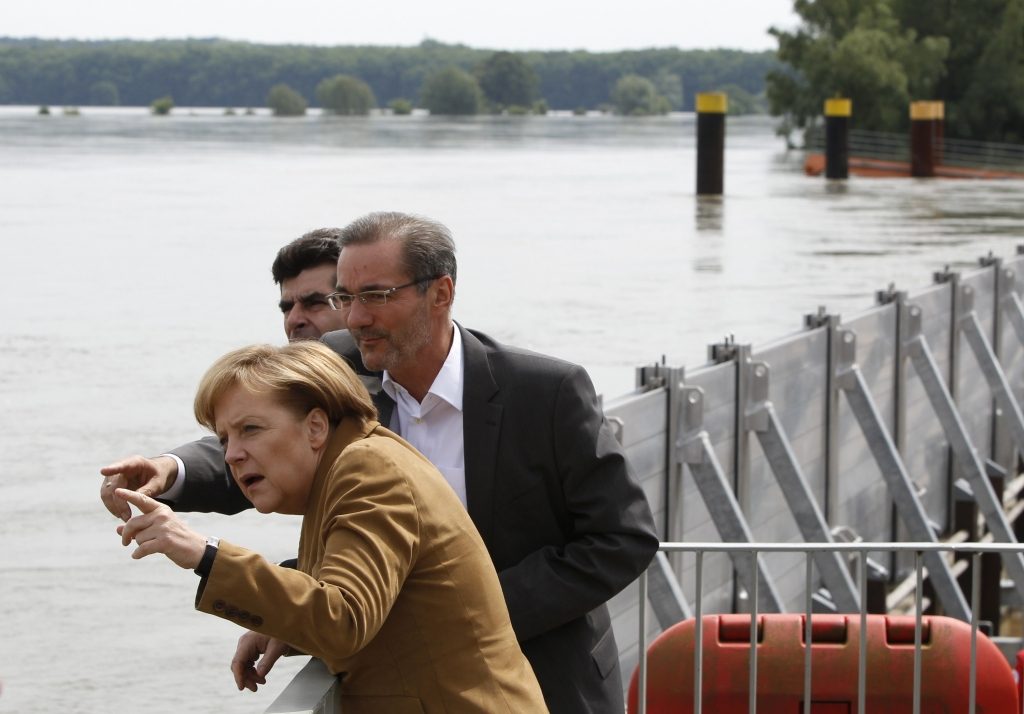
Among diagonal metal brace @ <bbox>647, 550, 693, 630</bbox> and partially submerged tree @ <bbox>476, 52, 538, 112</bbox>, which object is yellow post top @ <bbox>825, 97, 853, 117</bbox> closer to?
diagonal metal brace @ <bbox>647, 550, 693, 630</bbox>

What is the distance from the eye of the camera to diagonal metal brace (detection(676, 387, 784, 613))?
A: 7906 millimetres

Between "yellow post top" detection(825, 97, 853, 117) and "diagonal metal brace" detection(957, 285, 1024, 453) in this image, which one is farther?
"yellow post top" detection(825, 97, 853, 117)

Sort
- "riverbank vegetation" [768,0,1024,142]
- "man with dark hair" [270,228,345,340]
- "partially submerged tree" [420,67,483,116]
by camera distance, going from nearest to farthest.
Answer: "man with dark hair" [270,228,345,340]
"riverbank vegetation" [768,0,1024,142]
"partially submerged tree" [420,67,483,116]

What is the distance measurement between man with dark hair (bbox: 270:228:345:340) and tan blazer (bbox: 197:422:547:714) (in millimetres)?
1471

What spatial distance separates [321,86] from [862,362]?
126527 mm

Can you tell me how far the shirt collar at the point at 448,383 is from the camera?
3645mm

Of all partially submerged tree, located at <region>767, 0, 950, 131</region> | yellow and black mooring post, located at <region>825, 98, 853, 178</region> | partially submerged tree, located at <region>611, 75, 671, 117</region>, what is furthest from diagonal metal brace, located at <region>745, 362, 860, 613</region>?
partially submerged tree, located at <region>611, 75, 671, 117</region>

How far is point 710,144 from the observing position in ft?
114

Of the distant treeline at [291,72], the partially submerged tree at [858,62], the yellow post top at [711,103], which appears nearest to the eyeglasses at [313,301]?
the yellow post top at [711,103]

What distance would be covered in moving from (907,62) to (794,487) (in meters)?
45.6

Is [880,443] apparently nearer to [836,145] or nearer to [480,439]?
[480,439]

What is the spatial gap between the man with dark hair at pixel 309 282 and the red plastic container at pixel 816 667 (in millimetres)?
1544

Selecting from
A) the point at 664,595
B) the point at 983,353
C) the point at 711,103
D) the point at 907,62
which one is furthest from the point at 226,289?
the point at 907,62

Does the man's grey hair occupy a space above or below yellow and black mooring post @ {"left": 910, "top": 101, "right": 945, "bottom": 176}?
above
